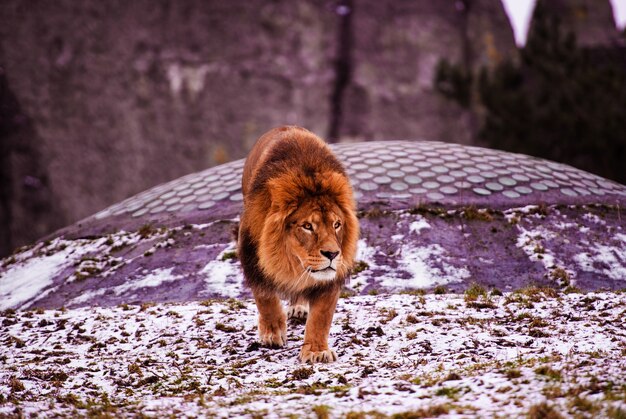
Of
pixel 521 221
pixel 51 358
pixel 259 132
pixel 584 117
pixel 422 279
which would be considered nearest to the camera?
pixel 51 358

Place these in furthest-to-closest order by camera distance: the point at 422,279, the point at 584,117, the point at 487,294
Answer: the point at 584,117, the point at 422,279, the point at 487,294

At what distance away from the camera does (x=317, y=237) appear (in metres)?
4.67

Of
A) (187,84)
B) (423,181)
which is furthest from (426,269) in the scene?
(187,84)

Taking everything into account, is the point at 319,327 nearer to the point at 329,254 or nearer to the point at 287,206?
the point at 329,254

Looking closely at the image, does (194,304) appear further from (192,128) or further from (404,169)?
(192,128)

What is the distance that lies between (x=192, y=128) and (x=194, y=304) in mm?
12073

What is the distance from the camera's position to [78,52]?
57.6ft

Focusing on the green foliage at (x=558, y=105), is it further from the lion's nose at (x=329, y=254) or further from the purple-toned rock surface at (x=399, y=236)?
the lion's nose at (x=329, y=254)

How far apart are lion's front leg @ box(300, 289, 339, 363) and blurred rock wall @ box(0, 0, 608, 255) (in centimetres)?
1274

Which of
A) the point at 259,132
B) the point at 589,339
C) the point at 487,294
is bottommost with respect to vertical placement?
the point at 259,132

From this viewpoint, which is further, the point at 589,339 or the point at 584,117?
the point at 584,117

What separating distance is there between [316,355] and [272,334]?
1.94ft

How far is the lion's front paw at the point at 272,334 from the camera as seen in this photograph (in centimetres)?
543

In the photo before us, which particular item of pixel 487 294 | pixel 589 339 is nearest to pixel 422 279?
pixel 487 294
